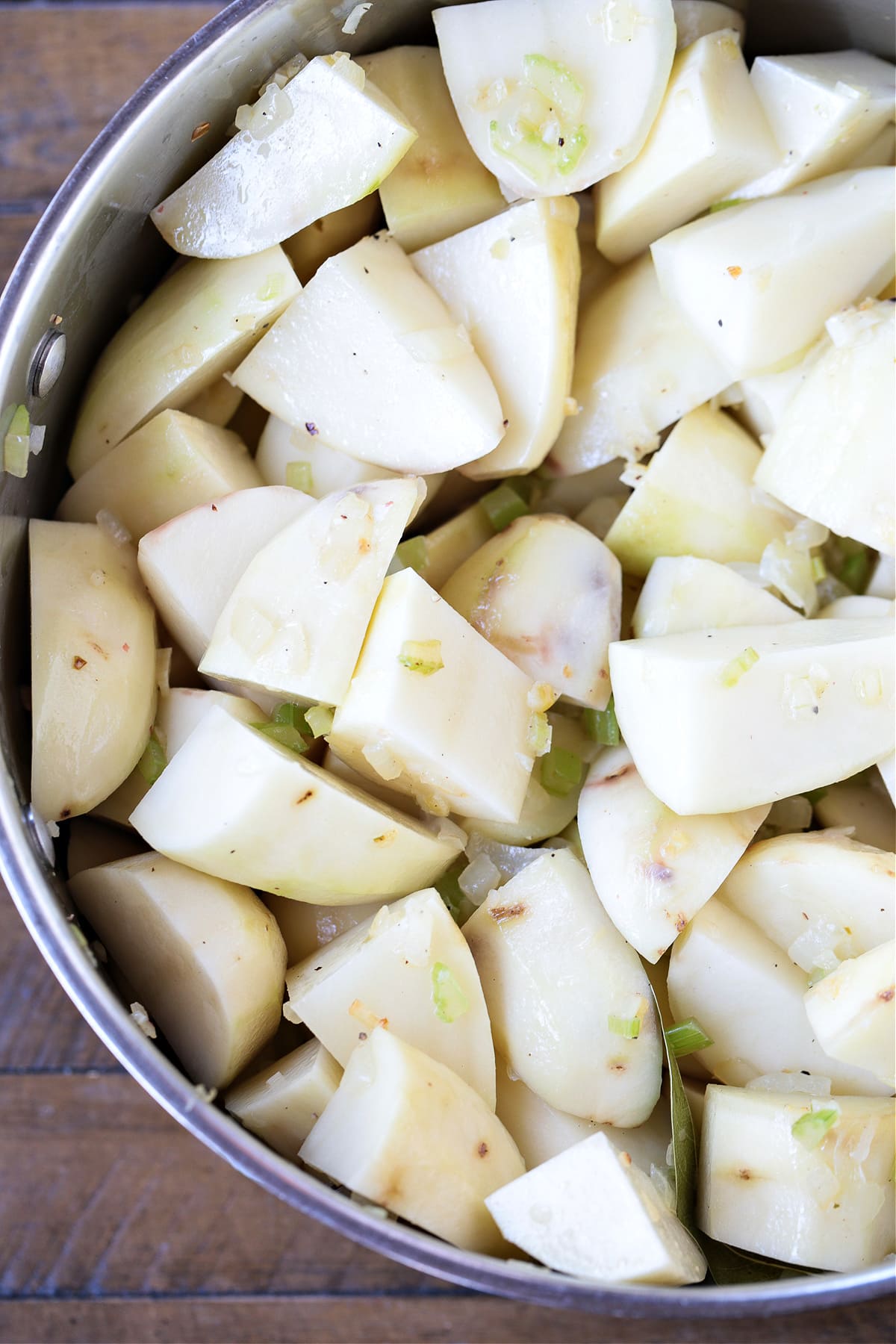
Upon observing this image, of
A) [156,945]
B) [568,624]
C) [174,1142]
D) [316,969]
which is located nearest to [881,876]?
[568,624]

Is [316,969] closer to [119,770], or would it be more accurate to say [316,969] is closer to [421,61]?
[119,770]

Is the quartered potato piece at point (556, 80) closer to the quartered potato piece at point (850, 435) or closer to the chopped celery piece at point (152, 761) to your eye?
the quartered potato piece at point (850, 435)

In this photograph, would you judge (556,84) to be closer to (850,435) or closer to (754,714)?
(850,435)

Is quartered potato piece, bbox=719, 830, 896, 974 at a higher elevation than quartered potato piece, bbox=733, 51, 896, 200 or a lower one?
lower

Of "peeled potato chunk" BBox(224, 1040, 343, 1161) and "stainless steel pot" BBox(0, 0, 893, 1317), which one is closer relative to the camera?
"stainless steel pot" BBox(0, 0, 893, 1317)

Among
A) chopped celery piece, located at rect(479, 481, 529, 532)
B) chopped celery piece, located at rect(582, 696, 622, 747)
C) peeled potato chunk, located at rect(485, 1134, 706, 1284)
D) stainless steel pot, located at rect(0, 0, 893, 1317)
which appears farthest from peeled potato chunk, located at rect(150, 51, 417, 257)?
peeled potato chunk, located at rect(485, 1134, 706, 1284)

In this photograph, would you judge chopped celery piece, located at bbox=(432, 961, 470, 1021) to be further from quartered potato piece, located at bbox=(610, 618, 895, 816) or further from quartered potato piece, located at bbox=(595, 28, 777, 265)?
quartered potato piece, located at bbox=(595, 28, 777, 265)

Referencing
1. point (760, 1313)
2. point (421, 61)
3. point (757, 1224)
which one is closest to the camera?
point (760, 1313)

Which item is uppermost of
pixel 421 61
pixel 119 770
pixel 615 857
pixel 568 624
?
pixel 421 61
